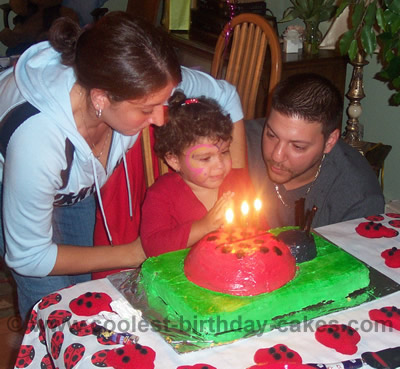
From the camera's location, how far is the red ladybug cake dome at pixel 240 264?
1104 mm

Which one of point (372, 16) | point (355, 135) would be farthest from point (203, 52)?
point (372, 16)

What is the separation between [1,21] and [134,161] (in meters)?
3.76

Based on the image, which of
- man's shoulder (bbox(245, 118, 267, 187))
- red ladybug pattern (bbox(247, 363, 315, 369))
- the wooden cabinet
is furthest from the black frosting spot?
the wooden cabinet

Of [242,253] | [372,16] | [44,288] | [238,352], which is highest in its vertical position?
[372,16]

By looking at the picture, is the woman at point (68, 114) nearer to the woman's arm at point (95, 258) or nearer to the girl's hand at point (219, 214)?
the woman's arm at point (95, 258)

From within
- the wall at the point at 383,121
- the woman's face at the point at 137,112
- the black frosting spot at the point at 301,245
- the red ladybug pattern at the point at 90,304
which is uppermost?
the woman's face at the point at 137,112

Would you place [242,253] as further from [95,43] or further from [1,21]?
[1,21]

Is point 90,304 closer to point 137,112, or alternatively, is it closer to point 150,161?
point 137,112

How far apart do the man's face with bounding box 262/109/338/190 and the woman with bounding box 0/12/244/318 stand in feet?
1.47

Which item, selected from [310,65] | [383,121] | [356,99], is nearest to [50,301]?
[356,99]

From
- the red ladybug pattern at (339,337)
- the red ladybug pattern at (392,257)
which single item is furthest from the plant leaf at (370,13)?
the red ladybug pattern at (339,337)

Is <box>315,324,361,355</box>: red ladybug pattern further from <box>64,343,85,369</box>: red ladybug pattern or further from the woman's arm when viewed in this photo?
the woman's arm

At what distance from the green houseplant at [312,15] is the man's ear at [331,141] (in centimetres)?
150

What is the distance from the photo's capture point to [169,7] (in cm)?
403
